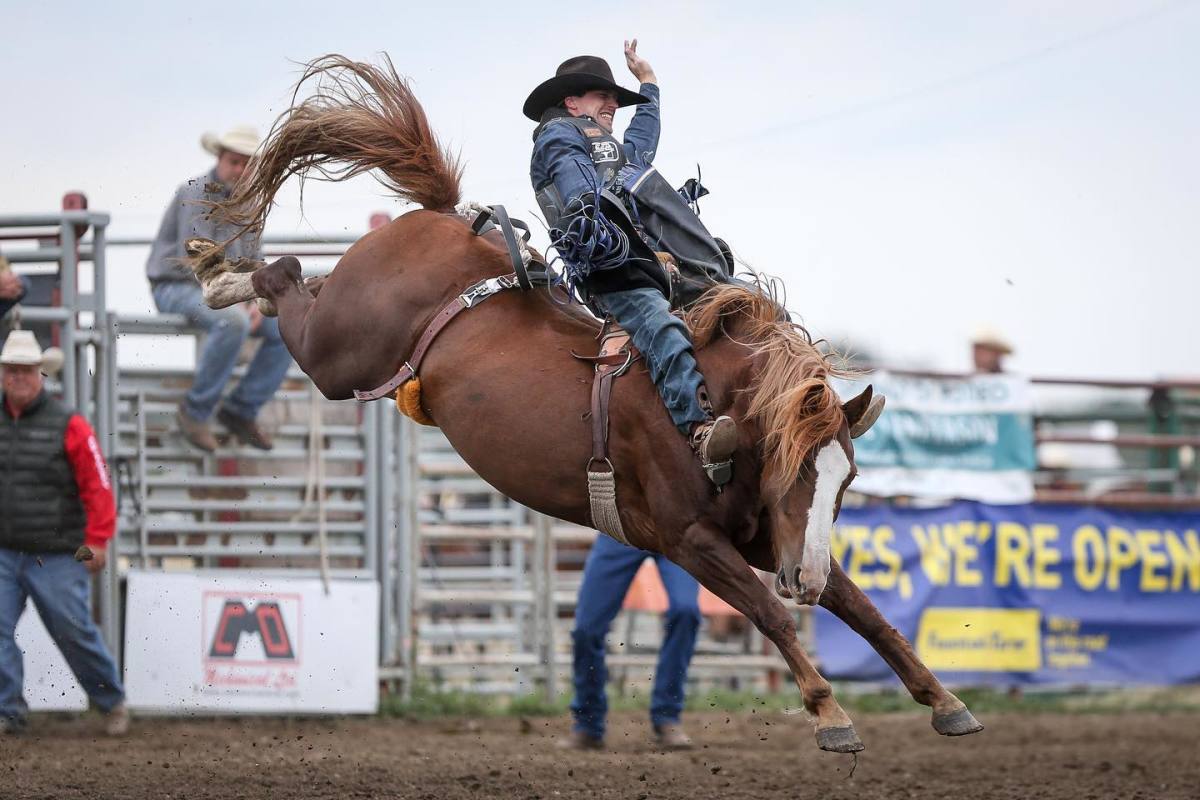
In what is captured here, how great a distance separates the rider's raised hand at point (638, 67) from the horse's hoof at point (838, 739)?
2644 mm

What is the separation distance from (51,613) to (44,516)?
493 mm

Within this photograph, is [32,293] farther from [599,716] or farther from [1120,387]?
[1120,387]

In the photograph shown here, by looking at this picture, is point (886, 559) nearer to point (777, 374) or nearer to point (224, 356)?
point (224, 356)

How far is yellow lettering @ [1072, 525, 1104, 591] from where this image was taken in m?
10.4

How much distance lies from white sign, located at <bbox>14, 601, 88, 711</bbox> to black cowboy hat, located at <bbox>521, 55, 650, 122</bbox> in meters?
4.26

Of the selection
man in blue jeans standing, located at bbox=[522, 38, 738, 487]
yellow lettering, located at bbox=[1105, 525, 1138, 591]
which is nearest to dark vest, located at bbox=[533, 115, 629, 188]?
man in blue jeans standing, located at bbox=[522, 38, 738, 487]

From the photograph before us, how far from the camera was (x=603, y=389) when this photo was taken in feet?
16.5

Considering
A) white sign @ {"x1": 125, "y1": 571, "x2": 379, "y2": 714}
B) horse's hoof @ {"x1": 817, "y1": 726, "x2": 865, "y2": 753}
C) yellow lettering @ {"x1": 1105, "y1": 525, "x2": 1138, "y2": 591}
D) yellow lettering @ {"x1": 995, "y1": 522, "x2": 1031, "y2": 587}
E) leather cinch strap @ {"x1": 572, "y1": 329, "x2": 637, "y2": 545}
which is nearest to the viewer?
horse's hoof @ {"x1": 817, "y1": 726, "x2": 865, "y2": 753}

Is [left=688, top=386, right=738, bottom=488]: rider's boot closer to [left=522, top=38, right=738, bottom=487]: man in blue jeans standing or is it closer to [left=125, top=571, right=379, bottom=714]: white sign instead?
[left=522, top=38, right=738, bottom=487]: man in blue jeans standing

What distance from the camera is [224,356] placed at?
805 centimetres

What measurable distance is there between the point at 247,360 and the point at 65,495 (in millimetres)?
1471

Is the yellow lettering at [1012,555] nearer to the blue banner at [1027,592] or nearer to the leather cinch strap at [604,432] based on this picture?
the blue banner at [1027,592]

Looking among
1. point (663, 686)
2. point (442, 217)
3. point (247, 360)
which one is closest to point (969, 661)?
point (663, 686)

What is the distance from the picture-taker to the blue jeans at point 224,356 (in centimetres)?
797
